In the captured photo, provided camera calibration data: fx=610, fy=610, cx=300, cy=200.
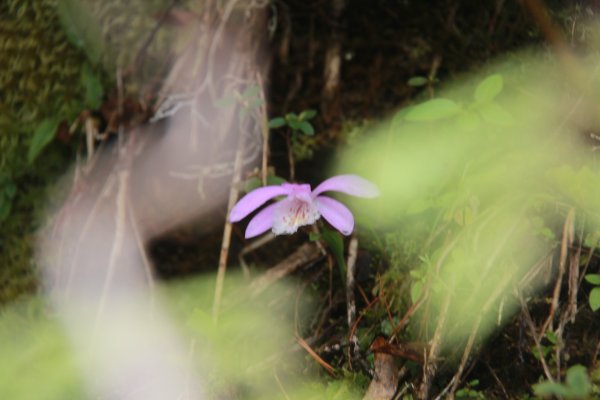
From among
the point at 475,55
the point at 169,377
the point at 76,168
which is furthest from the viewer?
the point at 76,168

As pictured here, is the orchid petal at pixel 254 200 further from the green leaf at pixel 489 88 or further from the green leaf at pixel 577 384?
the green leaf at pixel 577 384

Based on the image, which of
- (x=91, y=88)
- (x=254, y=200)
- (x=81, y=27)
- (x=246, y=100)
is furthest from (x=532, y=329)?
(x=81, y=27)

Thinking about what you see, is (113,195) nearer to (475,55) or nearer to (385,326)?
(385,326)

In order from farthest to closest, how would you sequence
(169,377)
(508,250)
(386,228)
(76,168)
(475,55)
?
(76,168)
(475,55)
(386,228)
(169,377)
(508,250)

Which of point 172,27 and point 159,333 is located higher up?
point 172,27

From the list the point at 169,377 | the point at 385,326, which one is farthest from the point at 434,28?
the point at 169,377

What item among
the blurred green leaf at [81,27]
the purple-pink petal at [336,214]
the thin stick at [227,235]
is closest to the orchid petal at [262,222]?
the purple-pink petal at [336,214]

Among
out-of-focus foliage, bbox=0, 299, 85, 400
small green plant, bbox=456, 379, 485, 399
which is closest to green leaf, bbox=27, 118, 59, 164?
out-of-focus foliage, bbox=0, 299, 85, 400
